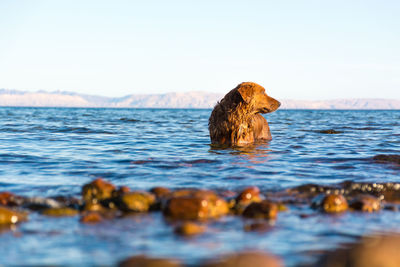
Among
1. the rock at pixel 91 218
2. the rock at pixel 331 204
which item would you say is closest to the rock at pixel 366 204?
A: the rock at pixel 331 204

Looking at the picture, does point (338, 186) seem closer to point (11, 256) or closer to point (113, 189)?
point (113, 189)

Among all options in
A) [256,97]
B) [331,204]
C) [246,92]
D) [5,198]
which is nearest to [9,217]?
[5,198]

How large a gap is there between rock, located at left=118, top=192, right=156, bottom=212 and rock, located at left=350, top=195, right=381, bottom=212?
2652mm

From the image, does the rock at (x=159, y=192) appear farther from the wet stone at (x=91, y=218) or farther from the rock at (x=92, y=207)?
the wet stone at (x=91, y=218)

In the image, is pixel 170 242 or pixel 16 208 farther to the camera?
pixel 16 208

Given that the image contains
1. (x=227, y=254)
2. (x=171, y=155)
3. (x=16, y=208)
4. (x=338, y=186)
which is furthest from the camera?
(x=171, y=155)

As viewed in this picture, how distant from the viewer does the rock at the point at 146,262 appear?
3263 millimetres

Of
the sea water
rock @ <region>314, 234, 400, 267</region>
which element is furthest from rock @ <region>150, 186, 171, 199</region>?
rock @ <region>314, 234, 400, 267</region>

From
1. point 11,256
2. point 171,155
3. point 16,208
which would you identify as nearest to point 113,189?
point 16,208

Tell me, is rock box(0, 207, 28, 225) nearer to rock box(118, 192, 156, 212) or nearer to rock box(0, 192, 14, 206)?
rock box(0, 192, 14, 206)

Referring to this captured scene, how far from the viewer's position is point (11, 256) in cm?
345

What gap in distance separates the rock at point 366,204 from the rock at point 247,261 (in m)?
2.26

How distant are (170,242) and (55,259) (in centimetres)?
104

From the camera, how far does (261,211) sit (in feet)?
15.9
